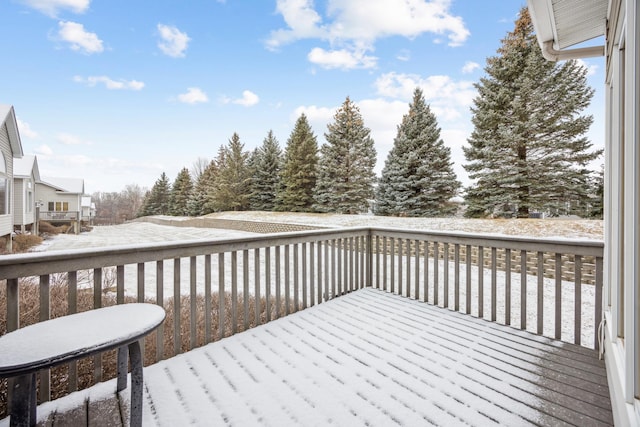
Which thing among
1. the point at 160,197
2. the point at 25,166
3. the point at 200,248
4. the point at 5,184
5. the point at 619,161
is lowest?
the point at 200,248

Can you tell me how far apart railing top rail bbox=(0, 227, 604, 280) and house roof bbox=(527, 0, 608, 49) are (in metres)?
1.78

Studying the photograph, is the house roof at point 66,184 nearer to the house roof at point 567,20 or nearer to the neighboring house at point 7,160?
the neighboring house at point 7,160

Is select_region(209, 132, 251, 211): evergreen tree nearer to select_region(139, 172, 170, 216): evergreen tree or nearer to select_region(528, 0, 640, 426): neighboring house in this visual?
select_region(139, 172, 170, 216): evergreen tree

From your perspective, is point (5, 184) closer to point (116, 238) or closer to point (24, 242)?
point (24, 242)

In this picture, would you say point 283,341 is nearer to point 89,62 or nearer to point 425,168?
point 425,168

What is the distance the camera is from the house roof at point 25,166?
44.3ft

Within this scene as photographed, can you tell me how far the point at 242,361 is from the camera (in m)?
2.29

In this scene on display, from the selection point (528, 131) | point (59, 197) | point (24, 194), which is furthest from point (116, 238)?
point (528, 131)

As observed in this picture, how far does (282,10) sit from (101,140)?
17.4m

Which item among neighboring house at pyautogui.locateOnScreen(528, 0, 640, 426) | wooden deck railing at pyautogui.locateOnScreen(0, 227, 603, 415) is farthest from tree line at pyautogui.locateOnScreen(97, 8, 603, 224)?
neighboring house at pyautogui.locateOnScreen(528, 0, 640, 426)

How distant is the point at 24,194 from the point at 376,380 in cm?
1804

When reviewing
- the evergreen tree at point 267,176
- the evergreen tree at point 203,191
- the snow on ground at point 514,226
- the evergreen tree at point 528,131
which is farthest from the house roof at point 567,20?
the evergreen tree at point 203,191

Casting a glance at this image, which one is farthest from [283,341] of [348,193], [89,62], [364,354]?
[89,62]

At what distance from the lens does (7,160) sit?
10539 mm
